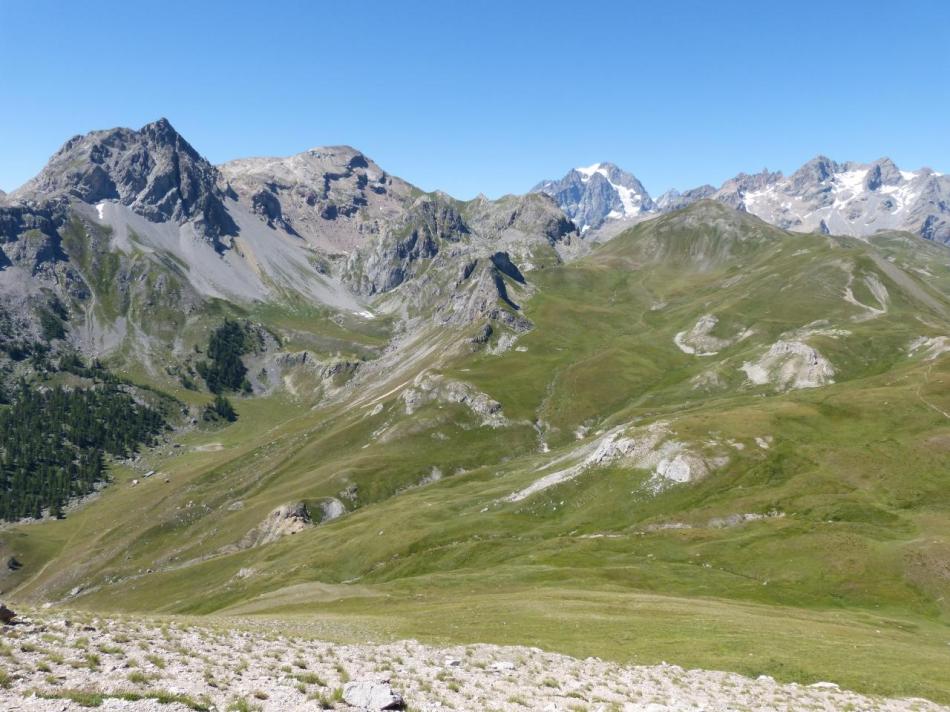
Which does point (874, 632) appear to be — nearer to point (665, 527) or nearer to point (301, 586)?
point (665, 527)

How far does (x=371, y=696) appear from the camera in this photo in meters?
23.7

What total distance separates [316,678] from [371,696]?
394 centimetres

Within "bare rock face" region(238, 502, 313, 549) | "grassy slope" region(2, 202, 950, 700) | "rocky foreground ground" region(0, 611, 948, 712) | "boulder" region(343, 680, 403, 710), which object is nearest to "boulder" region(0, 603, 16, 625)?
"rocky foreground ground" region(0, 611, 948, 712)

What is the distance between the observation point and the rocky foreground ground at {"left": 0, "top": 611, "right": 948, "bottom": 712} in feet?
71.9

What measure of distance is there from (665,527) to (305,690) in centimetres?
10772

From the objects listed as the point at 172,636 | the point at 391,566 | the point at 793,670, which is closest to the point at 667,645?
the point at 793,670

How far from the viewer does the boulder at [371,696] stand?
75.9 feet

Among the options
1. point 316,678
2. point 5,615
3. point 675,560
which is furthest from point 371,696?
point 675,560

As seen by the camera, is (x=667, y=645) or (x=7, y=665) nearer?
(x=7, y=665)

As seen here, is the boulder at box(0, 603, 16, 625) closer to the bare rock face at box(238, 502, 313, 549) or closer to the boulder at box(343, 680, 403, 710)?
the boulder at box(343, 680, 403, 710)

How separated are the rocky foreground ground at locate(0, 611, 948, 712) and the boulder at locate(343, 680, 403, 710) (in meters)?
0.05

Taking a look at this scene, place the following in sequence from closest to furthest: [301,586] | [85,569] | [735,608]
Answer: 1. [735,608]
2. [301,586]
3. [85,569]

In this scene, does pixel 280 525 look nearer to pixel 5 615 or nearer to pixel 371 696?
pixel 5 615

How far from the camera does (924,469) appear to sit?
122875 mm
